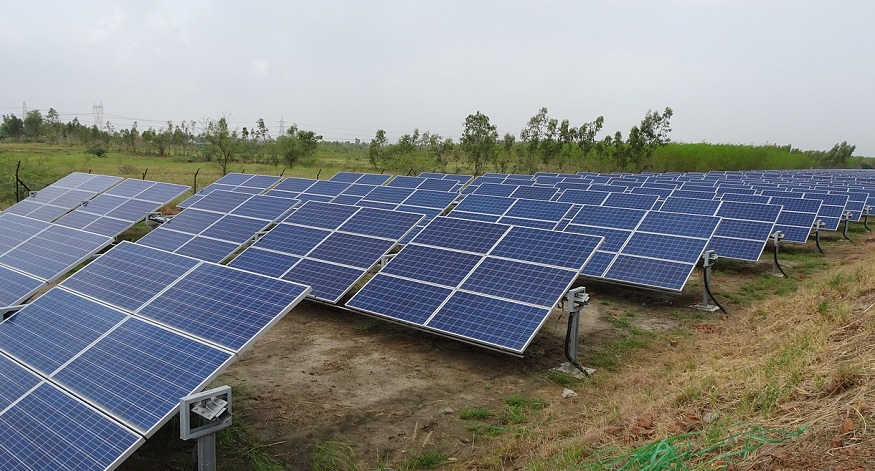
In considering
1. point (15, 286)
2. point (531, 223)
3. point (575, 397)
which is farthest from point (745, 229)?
point (15, 286)

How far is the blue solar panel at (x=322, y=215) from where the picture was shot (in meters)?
13.4

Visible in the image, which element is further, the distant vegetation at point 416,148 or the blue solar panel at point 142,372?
the distant vegetation at point 416,148

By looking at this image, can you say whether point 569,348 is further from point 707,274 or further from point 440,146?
point 440,146

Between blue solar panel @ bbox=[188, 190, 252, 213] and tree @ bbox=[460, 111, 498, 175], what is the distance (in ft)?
122

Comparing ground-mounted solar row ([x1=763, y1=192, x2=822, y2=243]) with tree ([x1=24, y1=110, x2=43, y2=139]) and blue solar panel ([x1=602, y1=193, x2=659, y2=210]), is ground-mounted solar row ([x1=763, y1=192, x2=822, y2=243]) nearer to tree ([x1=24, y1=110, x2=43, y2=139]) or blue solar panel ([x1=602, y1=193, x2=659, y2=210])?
blue solar panel ([x1=602, y1=193, x2=659, y2=210])

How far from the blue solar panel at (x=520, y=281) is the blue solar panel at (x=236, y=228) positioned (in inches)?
263

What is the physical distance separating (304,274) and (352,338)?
1.91 meters

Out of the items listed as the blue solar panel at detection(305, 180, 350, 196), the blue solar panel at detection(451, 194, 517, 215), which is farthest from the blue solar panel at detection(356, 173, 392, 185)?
the blue solar panel at detection(451, 194, 517, 215)

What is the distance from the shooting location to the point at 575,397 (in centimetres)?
806

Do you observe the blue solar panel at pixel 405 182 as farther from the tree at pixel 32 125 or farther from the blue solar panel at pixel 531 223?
the tree at pixel 32 125

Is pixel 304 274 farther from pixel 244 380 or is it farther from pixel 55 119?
pixel 55 119

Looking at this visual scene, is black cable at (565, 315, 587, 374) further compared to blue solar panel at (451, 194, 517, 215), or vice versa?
A: blue solar panel at (451, 194, 517, 215)

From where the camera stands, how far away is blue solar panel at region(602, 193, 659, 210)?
68.3 feet

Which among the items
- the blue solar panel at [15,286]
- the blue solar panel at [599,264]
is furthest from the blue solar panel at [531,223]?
the blue solar panel at [15,286]
